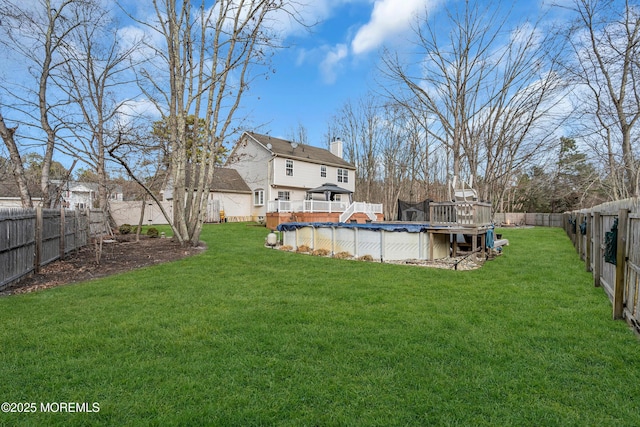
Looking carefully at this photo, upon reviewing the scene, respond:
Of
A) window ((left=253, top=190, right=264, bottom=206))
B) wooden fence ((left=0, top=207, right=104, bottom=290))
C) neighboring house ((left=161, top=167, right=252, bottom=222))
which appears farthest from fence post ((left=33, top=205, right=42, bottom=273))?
window ((left=253, top=190, right=264, bottom=206))

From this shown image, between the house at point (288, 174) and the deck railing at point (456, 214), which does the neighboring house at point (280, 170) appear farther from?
the deck railing at point (456, 214)

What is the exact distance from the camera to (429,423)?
2.13 m

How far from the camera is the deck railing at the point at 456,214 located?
347 inches

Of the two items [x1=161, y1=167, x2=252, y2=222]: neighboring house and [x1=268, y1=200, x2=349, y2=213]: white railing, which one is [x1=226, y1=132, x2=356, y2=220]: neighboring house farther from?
[x1=268, y1=200, x2=349, y2=213]: white railing

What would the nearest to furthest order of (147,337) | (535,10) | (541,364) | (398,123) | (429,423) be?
(429,423), (541,364), (147,337), (535,10), (398,123)

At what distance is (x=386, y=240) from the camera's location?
30.0 feet

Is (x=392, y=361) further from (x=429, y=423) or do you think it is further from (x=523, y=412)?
(x=523, y=412)

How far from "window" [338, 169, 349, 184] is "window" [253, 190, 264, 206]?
23.2ft

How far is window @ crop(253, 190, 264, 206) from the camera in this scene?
80.9ft

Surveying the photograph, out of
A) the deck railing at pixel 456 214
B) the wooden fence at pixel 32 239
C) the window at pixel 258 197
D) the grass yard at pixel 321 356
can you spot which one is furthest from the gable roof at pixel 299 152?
the grass yard at pixel 321 356

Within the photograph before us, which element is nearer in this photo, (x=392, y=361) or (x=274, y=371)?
(x=274, y=371)

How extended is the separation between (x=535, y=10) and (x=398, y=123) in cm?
1442

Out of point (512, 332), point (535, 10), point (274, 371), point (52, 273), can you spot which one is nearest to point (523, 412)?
point (512, 332)

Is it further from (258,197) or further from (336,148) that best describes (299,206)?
(336,148)
